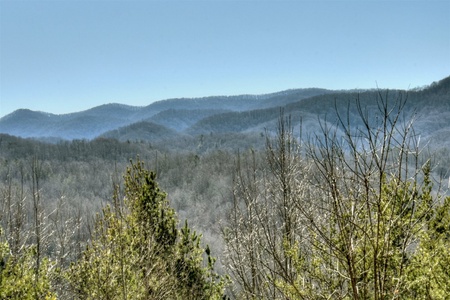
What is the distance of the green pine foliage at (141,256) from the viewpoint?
962 cm

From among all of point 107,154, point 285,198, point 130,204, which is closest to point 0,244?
point 130,204

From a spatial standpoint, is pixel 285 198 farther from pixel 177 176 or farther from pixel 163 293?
pixel 177 176

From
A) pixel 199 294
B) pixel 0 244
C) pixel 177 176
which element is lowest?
pixel 177 176

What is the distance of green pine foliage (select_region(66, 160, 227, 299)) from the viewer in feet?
31.6

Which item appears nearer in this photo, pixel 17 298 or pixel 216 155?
pixel 17 298

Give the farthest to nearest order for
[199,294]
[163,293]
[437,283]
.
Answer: [199,294]
[163,293]
[437,283]

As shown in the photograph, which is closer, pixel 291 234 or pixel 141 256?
pixel 141 256

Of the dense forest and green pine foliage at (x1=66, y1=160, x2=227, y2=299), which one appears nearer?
the dense forest

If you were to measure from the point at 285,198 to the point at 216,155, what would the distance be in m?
128

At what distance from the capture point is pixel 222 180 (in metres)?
112

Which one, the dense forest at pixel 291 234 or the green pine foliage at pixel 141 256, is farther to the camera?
the green pine foliage at pixel 141 256

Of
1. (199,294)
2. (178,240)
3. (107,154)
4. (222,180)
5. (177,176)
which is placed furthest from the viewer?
(107,154)

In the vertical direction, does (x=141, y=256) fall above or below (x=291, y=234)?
below

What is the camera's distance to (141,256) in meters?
11.0
